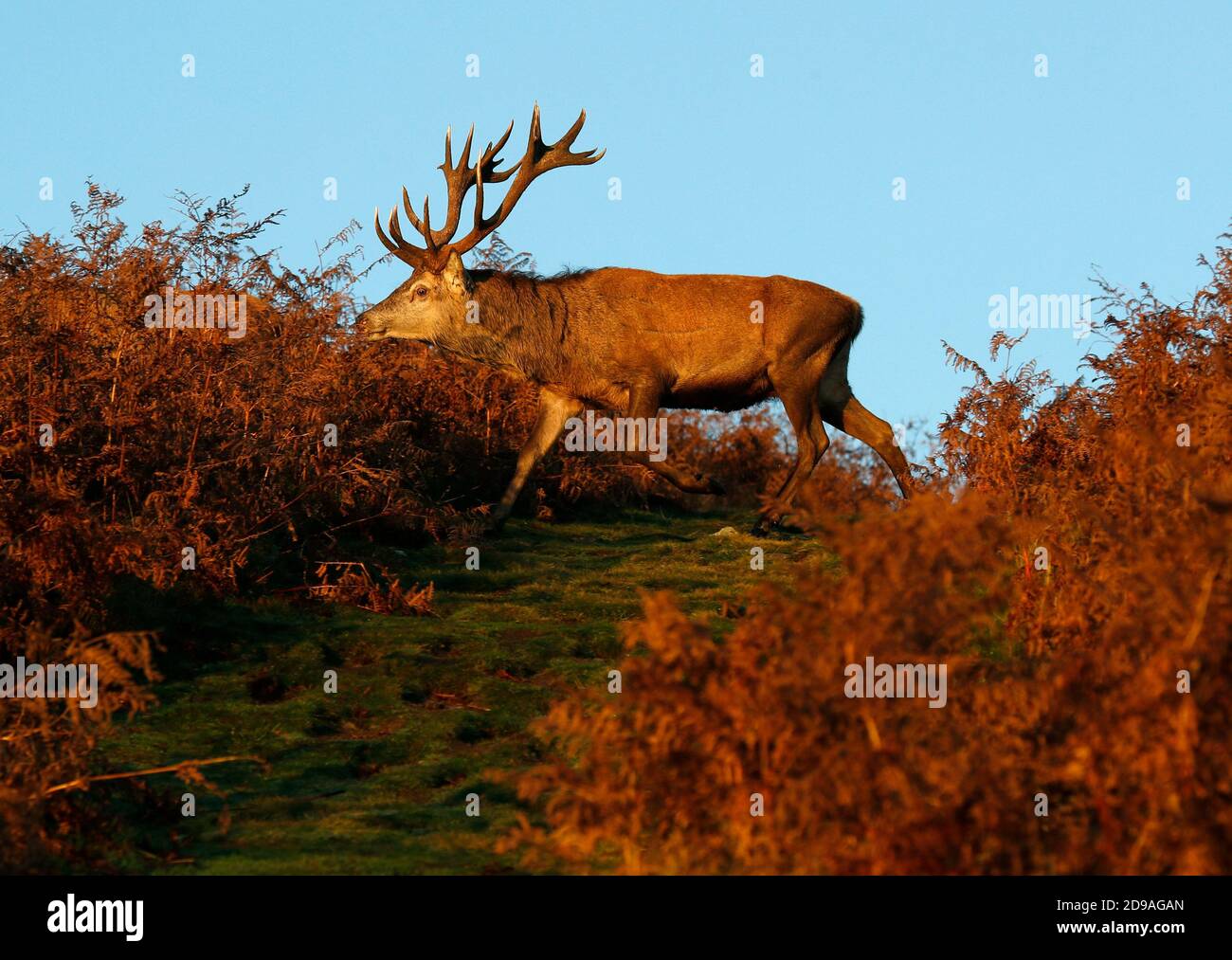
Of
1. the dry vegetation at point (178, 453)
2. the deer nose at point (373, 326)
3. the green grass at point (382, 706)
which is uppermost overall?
the deer nose at point (373, 326)

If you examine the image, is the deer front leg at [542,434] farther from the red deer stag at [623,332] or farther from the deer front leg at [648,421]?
the deer front leg at [648,421]

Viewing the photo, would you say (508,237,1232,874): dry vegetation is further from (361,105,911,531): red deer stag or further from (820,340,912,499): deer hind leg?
(820,340,912,499): deer hind leg

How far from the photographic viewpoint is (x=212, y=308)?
12.0m

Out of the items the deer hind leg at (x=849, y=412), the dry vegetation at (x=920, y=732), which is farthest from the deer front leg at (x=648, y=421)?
the dry vegetation at (x=920, y=732)

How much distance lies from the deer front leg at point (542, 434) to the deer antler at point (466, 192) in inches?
68.5

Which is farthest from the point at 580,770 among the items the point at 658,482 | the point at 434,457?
the point at 658,482

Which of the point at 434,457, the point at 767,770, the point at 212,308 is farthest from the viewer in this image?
the point at 434,457

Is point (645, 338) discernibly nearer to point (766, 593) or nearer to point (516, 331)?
point (516, 331)

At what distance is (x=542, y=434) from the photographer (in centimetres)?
1500

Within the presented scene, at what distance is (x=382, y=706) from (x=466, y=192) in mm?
7198

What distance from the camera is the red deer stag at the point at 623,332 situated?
1483 centimetres
